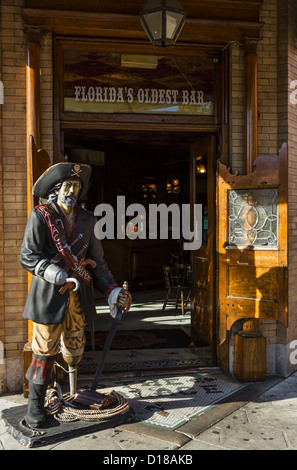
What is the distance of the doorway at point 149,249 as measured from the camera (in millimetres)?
6326

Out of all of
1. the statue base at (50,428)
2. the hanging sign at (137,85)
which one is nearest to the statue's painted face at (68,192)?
the hanging sign at (137,85)

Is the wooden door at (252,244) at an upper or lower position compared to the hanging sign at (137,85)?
lower

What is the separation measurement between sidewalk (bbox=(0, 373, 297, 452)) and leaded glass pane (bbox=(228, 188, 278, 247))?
5.93 feet

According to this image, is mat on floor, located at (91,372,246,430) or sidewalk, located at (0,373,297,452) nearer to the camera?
sidewalk, located at (0,373,297,452)

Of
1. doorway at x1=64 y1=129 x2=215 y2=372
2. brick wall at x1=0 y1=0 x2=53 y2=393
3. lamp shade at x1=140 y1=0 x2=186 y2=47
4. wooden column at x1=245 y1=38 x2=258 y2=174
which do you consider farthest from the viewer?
doorway at x1=64 y1=129 x2=215 y2=372

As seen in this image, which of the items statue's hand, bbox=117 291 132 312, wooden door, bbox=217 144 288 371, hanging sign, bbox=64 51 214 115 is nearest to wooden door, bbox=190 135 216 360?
wooden door, bbox=217 144 288 371

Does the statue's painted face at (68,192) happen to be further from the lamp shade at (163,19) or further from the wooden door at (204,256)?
the wooden door at (204,256)

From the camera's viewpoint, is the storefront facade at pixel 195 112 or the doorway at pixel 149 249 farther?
the doorway at pixel 149 249

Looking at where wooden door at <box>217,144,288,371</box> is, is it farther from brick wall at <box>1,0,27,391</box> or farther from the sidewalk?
brick wall at <box>1,0,27,391</box>

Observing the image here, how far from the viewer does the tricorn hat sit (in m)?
4.17

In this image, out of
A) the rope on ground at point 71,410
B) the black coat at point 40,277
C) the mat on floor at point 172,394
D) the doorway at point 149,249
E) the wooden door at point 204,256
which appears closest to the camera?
the black coat at point 40,277

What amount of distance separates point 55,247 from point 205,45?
10.5 feet

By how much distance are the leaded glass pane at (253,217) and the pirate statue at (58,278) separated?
6.21ft

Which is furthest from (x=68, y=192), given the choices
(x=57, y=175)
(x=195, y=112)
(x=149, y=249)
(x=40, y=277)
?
(x=149, y=249)
